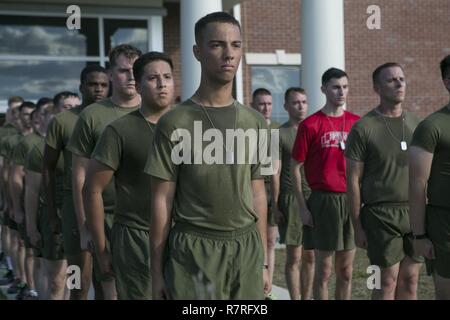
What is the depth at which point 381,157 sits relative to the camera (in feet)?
19.9

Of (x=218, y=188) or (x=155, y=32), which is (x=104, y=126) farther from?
(x=155, y=32)

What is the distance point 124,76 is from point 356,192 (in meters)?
2.16

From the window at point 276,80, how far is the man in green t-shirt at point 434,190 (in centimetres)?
1272

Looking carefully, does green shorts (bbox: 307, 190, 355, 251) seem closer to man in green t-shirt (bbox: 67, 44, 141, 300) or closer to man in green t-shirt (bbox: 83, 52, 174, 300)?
man in green t-shirt (bbox: 67, 44, 141, 300)

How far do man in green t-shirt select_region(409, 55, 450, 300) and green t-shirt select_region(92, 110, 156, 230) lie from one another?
1722 mm

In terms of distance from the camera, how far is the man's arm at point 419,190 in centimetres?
475

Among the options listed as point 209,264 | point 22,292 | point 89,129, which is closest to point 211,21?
point 209,264

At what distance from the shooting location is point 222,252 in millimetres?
3678

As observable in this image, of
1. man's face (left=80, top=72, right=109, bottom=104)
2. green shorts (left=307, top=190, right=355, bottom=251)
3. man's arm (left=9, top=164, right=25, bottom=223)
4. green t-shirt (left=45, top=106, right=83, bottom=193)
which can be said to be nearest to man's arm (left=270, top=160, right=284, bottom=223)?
green shorts (left=307, top=190, right=355, bottom=251)

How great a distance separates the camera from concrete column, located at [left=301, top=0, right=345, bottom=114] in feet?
35.6
